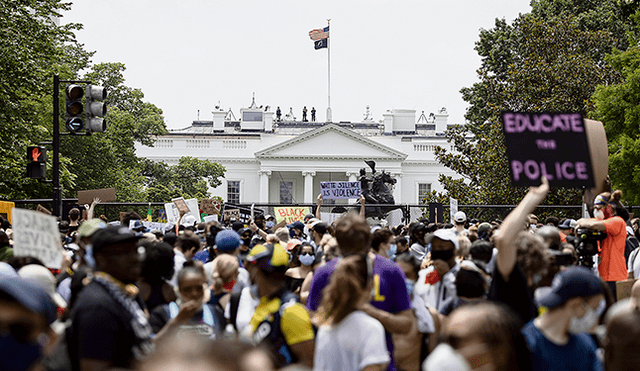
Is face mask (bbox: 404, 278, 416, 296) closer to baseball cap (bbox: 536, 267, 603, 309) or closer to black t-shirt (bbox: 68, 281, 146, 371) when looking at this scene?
baseball cap (bbox: 536, 267, 603, 309)

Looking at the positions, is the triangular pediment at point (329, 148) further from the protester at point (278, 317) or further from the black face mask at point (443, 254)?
the protester at point (278, 317)

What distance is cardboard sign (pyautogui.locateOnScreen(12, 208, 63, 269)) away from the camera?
467 centimetres

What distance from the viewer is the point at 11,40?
20.0 meters

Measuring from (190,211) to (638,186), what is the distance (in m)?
14.7

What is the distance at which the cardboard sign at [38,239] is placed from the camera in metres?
4.67

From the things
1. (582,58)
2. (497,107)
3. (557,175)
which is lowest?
→ (557,175)

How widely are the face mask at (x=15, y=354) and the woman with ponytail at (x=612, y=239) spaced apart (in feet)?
19.0

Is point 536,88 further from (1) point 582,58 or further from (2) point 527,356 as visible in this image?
(2) point 527,356

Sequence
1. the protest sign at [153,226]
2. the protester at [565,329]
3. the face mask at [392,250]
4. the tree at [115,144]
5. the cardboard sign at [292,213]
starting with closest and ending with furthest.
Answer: the protester at [565,329]
the face mask at [392,250]
the protest sign at [153,226]
the cardboard sign at [292,213]
the tree at [115,144]

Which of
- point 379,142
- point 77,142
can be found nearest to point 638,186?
point 77,142

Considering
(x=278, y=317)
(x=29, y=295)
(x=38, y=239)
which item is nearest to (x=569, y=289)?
(x=278, y=317)

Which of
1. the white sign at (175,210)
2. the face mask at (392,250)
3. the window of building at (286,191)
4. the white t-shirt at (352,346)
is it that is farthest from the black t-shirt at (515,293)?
the window of building at (286,191)

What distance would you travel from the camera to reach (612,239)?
718cm

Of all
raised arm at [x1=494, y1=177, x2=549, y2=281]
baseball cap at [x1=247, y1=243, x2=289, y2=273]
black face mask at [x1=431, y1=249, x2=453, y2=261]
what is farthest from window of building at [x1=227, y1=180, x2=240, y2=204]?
raised arm at [x1=494, y1=177, x2=549, y2=281]
